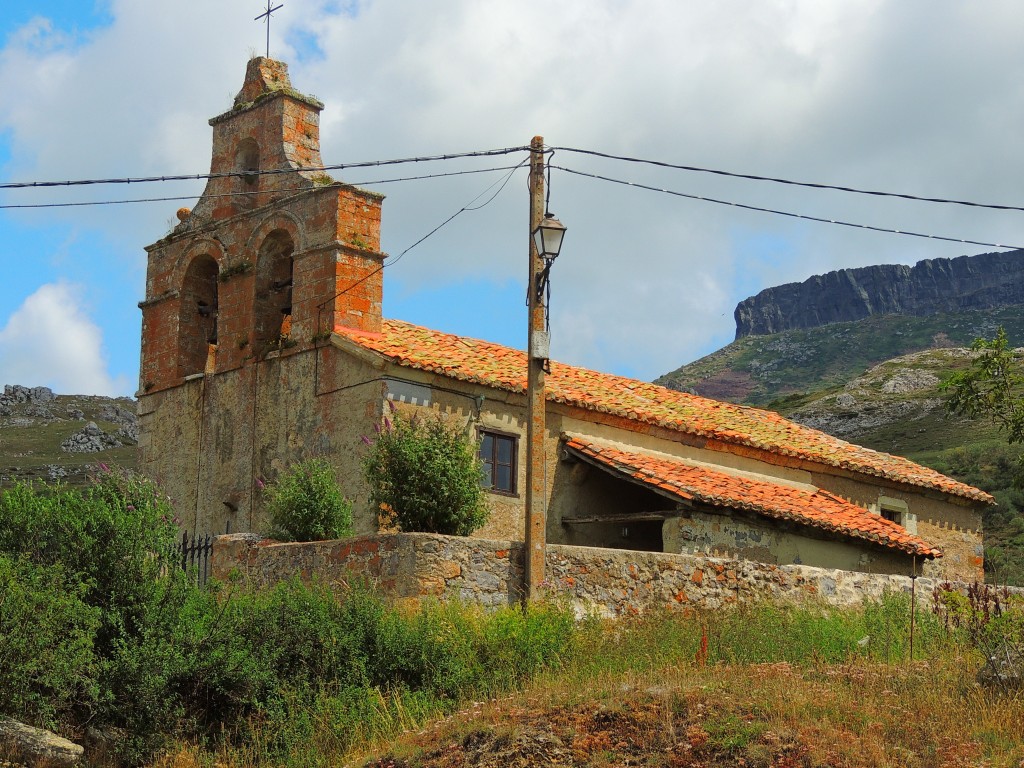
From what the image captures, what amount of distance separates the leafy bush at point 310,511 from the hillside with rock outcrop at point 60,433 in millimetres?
38647

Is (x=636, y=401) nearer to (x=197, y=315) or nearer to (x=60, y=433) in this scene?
(x=197, y=315)

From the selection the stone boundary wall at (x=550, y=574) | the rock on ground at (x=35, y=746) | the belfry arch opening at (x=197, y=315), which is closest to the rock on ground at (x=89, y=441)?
the belfry arch opening at (x=197, y=315)

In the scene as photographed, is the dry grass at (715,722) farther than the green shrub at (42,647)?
No

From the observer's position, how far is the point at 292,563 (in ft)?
53.2

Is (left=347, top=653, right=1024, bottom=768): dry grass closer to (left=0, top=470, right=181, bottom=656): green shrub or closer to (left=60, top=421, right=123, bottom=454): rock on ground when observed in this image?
(left=0, top=470, right=181, bottom=656): green shrub

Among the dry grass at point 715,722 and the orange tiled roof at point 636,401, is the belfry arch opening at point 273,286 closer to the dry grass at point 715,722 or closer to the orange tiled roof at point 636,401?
the orange tiled roof at point 636,401

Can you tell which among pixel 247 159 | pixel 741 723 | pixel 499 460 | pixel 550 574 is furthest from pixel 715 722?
pixel 247 159

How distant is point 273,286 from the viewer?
72.7 ft

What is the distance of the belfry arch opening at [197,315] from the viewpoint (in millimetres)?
23125

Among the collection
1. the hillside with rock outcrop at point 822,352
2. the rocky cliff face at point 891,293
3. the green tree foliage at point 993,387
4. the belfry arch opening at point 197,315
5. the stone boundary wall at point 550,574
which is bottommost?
the stone boundary wall at point 550,574

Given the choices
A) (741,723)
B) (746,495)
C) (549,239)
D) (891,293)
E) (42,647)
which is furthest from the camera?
(891,293)

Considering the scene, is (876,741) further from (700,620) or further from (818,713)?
(700,620)

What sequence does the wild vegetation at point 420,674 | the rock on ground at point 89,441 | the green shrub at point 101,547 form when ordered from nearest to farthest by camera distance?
the wild vegetation at point 420,674
the green shrub at point 101,547
the rock on ground at point 89,441

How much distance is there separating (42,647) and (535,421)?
235 inches
